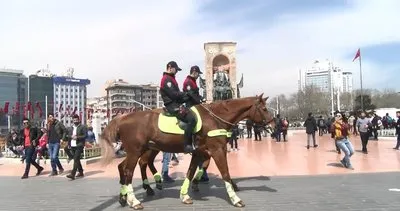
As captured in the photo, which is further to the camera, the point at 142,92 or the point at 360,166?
the point at 142,92

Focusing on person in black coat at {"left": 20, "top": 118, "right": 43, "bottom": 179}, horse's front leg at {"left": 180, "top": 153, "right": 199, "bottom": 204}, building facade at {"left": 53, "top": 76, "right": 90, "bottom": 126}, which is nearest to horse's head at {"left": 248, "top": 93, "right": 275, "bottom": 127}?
horse's front leg at {"left": 180, "top": 153, "right": 199, "bottom": 204}

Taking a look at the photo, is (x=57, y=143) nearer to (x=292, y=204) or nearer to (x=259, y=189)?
(x=259, y=189)

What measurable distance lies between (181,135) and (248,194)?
184 cm

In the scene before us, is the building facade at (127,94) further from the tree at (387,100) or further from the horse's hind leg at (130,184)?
the horse's hind leg at (130,184)

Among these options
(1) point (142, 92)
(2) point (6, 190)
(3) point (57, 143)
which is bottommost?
(2) point (6, 190)

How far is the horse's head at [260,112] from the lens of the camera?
8914mm

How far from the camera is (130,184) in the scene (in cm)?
838

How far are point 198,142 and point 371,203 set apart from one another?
10.6 ft

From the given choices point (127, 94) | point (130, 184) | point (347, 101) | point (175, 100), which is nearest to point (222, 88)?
point (175, 100)

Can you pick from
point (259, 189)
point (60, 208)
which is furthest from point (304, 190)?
point (60, 208)

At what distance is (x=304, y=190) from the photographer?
9.42 meters

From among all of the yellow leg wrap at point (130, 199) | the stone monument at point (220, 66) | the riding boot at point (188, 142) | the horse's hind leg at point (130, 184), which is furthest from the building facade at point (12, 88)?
the riding boot at point (188, 142)

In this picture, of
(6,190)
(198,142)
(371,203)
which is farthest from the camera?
(6,190)

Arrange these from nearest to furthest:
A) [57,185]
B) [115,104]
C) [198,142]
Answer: [198,142], [57,185], [115,104]
